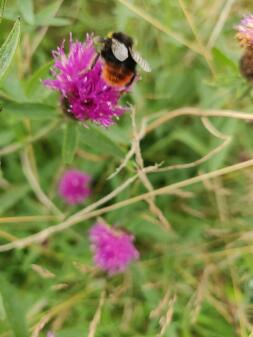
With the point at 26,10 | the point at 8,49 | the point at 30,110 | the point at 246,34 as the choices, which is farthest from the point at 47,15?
the point at 246,34

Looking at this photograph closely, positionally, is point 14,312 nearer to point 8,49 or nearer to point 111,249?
point 111,249

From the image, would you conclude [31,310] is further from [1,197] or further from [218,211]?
[218,211]

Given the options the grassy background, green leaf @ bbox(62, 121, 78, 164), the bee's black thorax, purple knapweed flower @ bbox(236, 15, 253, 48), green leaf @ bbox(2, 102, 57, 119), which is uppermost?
the bee's black thorax

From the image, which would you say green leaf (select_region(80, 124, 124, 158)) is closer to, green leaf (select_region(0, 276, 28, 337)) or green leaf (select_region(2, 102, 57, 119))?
green leaf (select_region(2, 102, 57, 119))

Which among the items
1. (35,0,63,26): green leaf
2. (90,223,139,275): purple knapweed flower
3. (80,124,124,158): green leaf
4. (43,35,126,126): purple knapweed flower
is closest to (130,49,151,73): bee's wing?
(43,35,126,126): purple knapweed flower

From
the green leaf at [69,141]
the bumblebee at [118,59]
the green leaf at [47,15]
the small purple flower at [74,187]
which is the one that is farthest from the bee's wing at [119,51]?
the small purple flower at [74,187]
